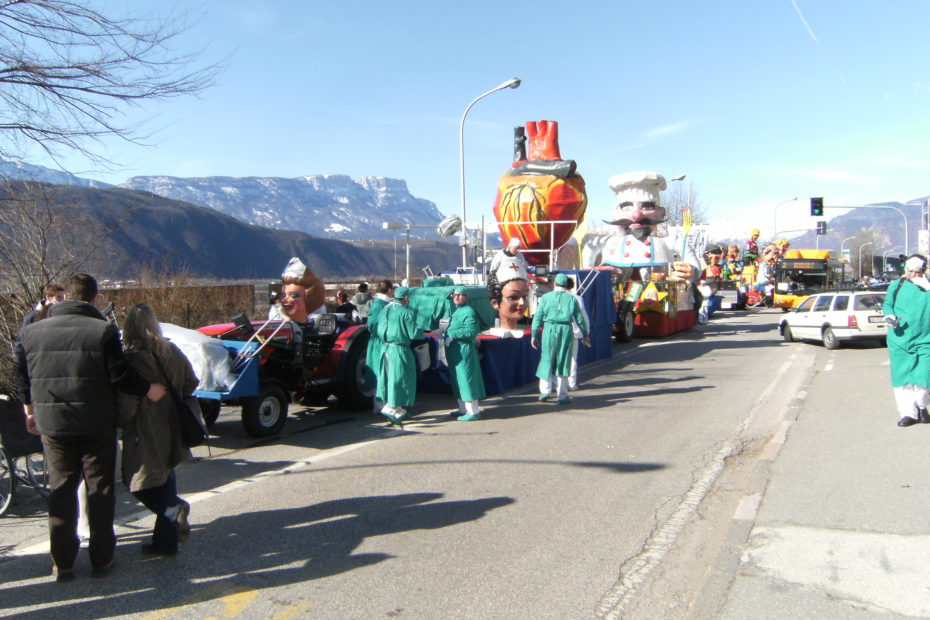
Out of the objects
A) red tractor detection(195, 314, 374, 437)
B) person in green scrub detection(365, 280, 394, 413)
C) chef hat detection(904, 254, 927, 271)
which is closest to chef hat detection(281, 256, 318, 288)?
red tractor detection(195, 314, 374, 437)

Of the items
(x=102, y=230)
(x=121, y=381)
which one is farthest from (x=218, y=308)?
(x=121, y=381)

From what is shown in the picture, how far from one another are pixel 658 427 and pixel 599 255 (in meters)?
12.9

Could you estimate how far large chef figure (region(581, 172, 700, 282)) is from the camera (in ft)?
66.6

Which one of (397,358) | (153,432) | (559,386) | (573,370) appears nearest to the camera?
(153,432)

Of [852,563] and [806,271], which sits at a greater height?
[806,271]

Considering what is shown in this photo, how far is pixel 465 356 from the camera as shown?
9.09 meters

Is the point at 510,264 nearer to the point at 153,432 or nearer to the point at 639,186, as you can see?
the point at 639,186

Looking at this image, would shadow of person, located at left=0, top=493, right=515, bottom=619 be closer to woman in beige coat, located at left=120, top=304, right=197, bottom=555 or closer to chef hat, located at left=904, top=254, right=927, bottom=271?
woman in beige coat, located at left=120, top=304, right=197, bottom=555

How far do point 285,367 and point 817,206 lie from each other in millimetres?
34931

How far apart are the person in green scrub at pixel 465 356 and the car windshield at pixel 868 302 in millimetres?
11149

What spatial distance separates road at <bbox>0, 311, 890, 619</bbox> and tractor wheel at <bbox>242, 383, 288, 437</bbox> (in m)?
0.20

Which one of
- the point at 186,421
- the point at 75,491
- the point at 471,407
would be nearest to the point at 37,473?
the point at 75,491

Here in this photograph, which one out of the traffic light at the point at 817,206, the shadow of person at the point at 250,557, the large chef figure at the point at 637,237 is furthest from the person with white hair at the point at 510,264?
the traffic light at the point at 817,206

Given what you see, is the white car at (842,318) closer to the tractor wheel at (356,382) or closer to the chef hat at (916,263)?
the chef hat at (916,263)
